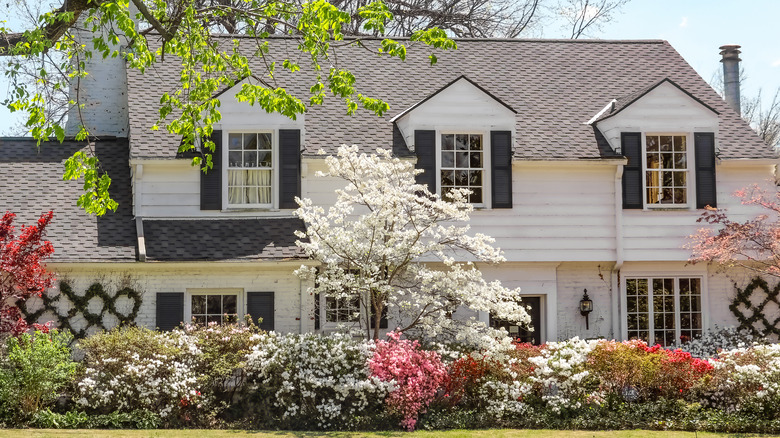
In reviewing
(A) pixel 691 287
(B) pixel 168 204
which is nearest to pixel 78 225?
(B) pixel 168 204

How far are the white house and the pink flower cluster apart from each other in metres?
2.95

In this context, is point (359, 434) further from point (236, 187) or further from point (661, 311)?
point (661, 311)

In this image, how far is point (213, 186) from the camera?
19.2 metres

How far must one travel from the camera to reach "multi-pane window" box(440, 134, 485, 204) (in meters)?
19.8

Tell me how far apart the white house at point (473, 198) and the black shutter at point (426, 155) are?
0.10ft

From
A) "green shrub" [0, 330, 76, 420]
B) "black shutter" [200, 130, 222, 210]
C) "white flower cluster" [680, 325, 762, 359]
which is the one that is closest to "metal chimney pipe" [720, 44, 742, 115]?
"white flower cluster" [680, 325, 762, 359]

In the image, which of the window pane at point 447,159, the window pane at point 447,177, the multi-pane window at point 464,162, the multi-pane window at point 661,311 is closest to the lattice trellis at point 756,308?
the multi-pane window at point 661,311

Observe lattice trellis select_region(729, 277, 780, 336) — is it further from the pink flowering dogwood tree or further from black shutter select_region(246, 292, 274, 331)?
black shutter select_region(246, 292, 274, 331)

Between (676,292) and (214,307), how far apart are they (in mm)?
9652

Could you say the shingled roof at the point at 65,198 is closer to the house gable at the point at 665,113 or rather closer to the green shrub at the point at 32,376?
the green shrub at the point at 32,376

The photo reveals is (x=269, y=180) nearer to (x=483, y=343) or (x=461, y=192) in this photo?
(x=461, y=192)

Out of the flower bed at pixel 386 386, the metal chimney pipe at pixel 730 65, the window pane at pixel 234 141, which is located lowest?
the flower bed at pixel 386 386

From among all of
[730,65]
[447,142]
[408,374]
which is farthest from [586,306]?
[730,65]

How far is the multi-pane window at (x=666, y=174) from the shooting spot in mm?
20312
